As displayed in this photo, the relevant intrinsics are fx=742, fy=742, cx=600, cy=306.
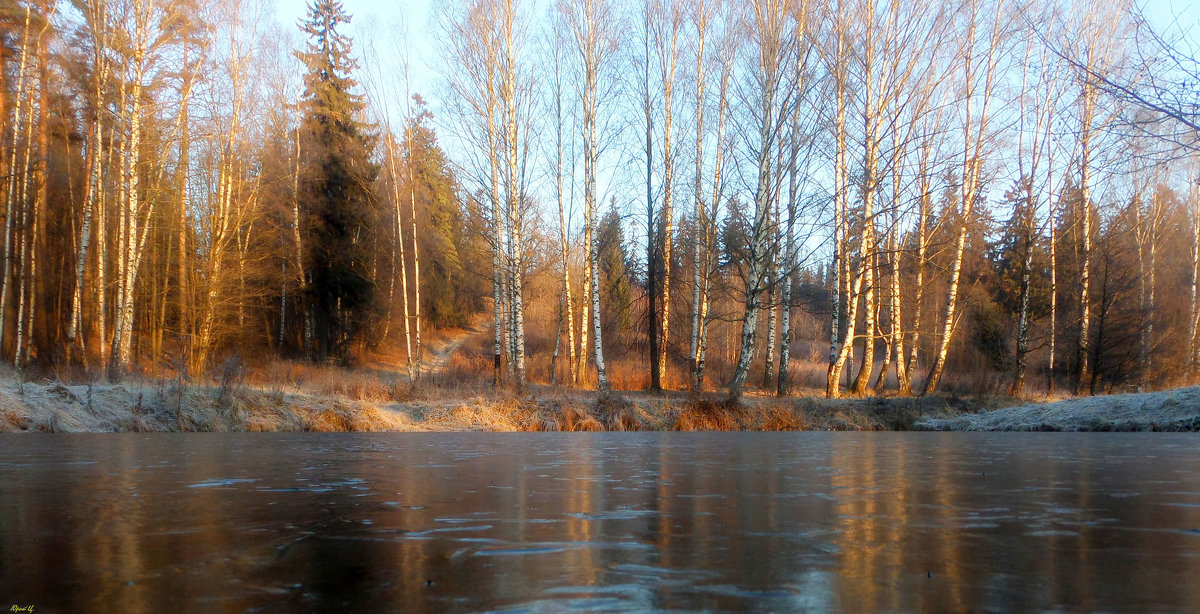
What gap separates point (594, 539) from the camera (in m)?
2.64

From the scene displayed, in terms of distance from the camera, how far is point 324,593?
188cm

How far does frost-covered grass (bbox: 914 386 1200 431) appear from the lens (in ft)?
44.6

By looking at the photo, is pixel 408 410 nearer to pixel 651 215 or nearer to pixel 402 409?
pixel 402 409

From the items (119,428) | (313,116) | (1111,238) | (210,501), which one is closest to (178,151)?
(313,116)

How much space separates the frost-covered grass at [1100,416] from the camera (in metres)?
13.6

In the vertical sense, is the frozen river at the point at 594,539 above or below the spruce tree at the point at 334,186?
below

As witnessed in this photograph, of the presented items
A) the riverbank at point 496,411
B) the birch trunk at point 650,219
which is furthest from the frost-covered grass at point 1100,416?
the birch trunk at point 650,219

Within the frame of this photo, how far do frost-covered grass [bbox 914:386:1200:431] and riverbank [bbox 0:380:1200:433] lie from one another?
0.02m

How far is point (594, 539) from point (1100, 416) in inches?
599

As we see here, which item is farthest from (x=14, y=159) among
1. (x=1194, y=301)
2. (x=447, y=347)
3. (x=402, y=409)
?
(x=1194, y=301)

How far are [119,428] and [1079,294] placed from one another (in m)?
28.5

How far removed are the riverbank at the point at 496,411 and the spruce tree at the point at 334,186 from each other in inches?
592

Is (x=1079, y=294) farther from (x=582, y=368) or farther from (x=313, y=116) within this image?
(x=313, y=116)

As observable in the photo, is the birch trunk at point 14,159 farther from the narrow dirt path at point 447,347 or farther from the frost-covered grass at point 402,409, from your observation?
the narrow dirt path at point 447,347
